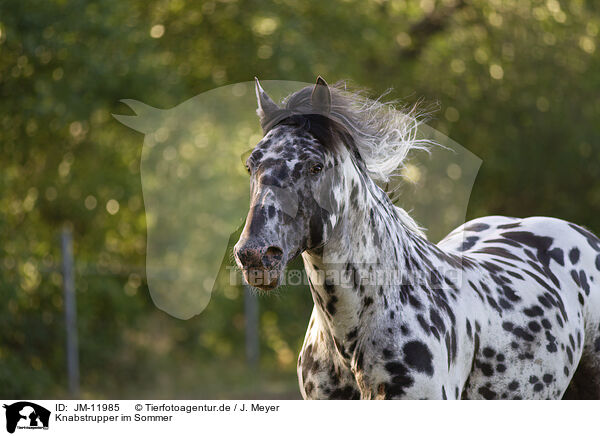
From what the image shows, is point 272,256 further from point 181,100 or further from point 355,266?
point 181,100

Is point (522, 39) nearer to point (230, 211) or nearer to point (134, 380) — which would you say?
point (230, 211)

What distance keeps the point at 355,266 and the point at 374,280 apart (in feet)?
0.34

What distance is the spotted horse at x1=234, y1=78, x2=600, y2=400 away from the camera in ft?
9.48

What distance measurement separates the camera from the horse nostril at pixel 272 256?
273 cm

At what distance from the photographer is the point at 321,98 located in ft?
10.3

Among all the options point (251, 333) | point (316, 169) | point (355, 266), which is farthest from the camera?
point (251, 333)

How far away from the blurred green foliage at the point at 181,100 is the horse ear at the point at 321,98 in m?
6.32

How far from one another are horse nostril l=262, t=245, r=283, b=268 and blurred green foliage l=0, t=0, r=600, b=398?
21.0 ft

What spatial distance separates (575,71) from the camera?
1189 centimetres

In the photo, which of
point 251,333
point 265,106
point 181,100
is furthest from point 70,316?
point 265,106
